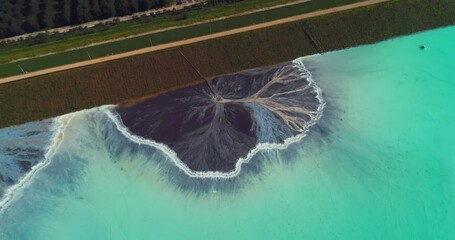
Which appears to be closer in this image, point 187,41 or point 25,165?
point 25,165

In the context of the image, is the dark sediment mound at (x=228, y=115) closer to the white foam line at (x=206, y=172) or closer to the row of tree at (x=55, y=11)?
the white foam line at (x=206, y=172)

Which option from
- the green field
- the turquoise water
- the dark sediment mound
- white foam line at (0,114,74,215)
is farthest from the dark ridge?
the green field

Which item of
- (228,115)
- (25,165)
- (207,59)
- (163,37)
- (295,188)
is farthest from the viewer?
(163,37)

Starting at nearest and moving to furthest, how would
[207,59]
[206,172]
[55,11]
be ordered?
[206,172] → [207,59] → [55,11]

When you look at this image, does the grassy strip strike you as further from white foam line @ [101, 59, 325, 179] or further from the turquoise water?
→ the turquoise water

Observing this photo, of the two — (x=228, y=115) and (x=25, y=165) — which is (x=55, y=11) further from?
(x=228, y=115)

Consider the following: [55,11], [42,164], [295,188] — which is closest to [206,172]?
[295,188]

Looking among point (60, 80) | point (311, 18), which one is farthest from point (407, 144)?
point (60, 80)

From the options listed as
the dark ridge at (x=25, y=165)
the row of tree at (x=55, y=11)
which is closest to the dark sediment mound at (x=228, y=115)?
the dark ridge at (x=25, y=165)
